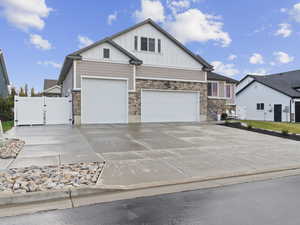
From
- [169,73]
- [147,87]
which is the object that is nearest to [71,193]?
[147,87]

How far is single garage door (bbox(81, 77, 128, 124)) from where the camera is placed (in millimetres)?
14414

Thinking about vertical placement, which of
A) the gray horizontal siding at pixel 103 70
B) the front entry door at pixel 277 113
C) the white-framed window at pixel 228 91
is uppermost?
the gray horizontal siding at pixel 103 70

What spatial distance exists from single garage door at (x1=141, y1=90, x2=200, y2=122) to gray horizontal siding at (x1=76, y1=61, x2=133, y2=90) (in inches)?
69.8

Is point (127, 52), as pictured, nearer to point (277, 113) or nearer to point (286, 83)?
point (277, 113)

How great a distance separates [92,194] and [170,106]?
42.7 ft

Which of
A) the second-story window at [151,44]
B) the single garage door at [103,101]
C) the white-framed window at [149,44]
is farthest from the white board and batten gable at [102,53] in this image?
the second-story window at [151,44]

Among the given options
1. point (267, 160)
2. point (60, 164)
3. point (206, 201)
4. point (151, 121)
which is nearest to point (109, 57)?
→ point (151, 121)

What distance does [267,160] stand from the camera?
6516mm

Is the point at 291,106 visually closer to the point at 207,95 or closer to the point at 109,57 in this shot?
the point at 207,95

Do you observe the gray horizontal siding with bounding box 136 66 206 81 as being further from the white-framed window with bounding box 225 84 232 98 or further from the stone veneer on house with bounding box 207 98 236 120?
the white-framed window with bounding box 225 84 232 98

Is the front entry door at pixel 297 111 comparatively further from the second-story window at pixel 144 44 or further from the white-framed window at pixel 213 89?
the second-story window at pixel 144 44

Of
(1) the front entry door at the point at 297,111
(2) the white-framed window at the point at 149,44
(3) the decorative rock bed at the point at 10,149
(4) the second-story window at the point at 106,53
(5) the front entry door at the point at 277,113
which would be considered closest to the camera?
(3) the decorative rock bed at the point at 10,149

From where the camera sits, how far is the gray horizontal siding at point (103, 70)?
14148mm

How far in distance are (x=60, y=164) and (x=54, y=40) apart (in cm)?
1622
